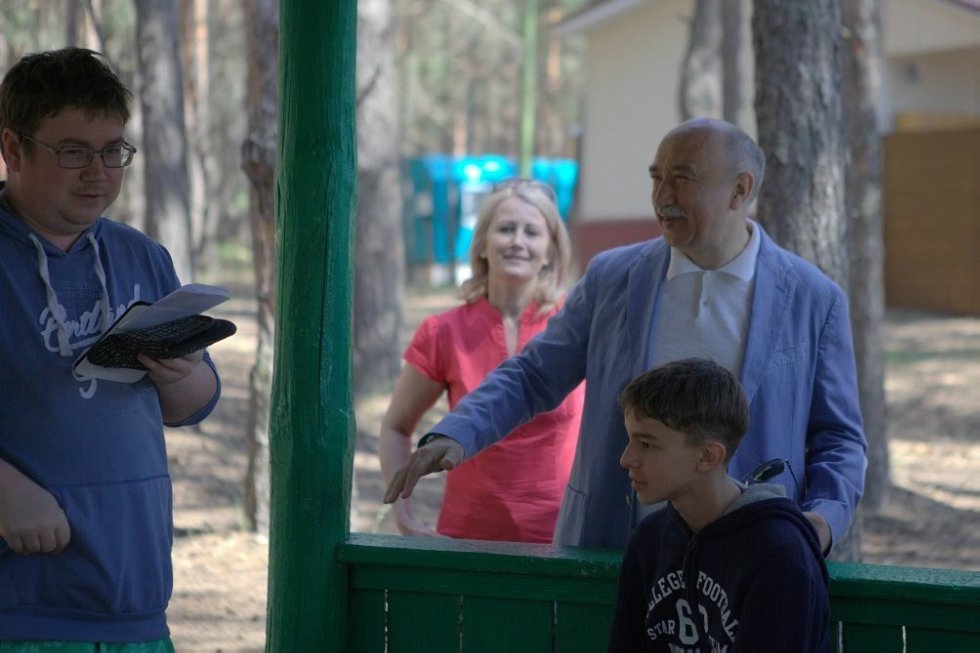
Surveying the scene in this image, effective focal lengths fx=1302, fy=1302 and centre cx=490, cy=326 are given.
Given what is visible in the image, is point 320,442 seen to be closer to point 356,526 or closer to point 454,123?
point 356,526

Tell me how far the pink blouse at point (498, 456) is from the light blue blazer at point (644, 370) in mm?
584

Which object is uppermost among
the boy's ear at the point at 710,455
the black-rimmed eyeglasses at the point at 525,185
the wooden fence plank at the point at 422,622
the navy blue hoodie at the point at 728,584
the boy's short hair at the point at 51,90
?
the boy's short hair at the point at 51,90

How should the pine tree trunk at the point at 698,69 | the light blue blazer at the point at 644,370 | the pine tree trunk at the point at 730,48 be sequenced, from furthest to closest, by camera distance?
1. the pine tree trunk at the point at 730,48
2. the pine tree trunk at the point at 698,69
3. the light blue blazer at the point at 644,370

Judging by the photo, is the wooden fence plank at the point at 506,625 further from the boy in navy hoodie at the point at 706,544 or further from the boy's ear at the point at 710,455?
the boy's ear at the point at 710,455

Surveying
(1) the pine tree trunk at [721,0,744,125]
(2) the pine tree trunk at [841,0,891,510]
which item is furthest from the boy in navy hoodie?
(1) the pine tree trunk at [721,0,744,125]

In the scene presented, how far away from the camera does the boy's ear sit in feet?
8.21

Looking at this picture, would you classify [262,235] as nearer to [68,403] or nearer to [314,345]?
[314,345]

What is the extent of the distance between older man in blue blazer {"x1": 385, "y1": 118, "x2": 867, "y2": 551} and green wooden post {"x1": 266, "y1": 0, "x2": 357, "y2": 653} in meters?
0.23

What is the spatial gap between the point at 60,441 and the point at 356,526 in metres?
5.65

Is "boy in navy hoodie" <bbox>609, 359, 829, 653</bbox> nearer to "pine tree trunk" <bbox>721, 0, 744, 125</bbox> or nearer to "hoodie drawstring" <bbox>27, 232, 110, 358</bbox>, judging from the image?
"hoodie drawstring" <bbox>27, 232, 110, 358</bbox>

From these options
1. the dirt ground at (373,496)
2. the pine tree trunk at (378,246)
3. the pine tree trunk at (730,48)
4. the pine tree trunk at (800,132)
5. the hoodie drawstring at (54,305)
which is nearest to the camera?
the hoodie drawstring at (54,305)

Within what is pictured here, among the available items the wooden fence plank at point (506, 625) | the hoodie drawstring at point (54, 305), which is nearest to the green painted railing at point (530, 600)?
the wooden fence plank at point (506, 625)

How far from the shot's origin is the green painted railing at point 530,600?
2.70 meters

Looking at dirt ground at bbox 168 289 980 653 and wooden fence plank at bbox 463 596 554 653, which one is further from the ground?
wooden fence plank at bbox 463 596 554 653
